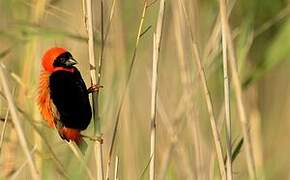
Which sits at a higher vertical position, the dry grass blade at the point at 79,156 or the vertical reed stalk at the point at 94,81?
the vertical reed stalk at the point at 94,81

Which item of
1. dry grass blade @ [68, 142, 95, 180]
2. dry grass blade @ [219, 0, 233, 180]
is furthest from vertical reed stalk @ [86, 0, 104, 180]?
dry grass blade @ [219, 0, 233, 180]

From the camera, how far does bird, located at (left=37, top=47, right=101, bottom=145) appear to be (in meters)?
1.55

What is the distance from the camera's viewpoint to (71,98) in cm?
156

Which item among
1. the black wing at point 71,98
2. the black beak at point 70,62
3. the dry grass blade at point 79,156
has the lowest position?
the dry grass blade at point 79,156

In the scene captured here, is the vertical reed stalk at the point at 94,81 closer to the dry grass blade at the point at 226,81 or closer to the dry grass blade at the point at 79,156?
the dry grass blade at the point at 79,156

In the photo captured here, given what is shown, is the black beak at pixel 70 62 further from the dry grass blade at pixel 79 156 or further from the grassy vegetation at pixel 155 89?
the dry grass blade at pixel 79 156

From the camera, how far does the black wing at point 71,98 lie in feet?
5.08

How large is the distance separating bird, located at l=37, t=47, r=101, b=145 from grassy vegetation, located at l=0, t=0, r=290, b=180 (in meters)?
0.03

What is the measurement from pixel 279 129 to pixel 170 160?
850 millimetres

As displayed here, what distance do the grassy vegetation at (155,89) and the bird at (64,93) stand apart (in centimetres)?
3

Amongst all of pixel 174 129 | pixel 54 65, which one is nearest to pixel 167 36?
pixel 174 129

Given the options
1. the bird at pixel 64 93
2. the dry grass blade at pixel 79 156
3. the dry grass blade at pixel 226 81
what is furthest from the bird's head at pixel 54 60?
the dry grass blade at pixel 226 81

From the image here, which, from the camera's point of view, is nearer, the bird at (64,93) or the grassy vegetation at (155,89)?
the bird at (64,93)

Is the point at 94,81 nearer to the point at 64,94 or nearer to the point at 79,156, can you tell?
the point at 64,94
